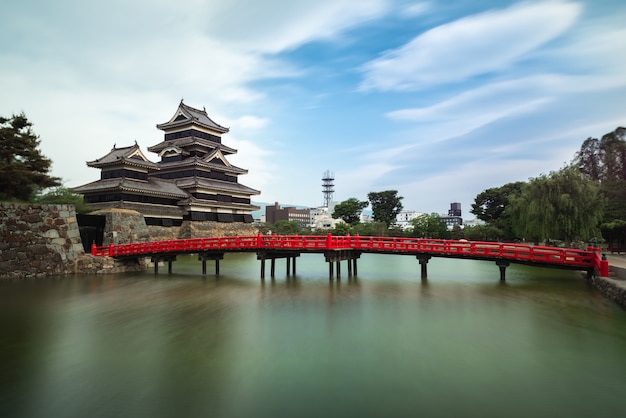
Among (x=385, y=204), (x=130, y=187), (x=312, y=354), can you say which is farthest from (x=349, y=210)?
(x=312, y=354)

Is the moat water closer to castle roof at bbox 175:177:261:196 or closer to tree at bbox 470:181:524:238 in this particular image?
castle roof at bbox 175:177:261:196

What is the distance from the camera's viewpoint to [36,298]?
54.5ft

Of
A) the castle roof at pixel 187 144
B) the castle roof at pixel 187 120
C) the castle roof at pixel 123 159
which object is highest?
the castle roof at pixel 187 120

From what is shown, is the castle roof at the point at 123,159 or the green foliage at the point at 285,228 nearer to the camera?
the castle roof at the point at 123,159

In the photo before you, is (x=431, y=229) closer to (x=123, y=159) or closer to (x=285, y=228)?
(x=285, y=228)

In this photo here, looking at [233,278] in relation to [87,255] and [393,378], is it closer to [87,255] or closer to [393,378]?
[87,255]

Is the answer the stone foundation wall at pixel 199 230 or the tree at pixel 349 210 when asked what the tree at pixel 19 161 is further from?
the tree at pixel 349 210

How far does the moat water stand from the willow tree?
9402 mm

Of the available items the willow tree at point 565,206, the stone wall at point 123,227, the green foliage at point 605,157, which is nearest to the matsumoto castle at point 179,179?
the stone wall at point 123,227

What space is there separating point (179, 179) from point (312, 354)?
3672 cm

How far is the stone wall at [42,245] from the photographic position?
22.3 meters

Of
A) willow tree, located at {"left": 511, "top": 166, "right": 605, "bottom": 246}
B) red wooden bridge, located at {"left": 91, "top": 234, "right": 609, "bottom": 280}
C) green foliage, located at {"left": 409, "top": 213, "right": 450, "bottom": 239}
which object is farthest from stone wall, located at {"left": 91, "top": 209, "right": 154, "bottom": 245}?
green foliage, located at {"left": 409, "top": 213, "right": 450, "bottom": 239}

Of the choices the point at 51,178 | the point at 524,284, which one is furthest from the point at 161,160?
the point at 524,284

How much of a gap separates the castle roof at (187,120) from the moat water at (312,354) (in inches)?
1183
